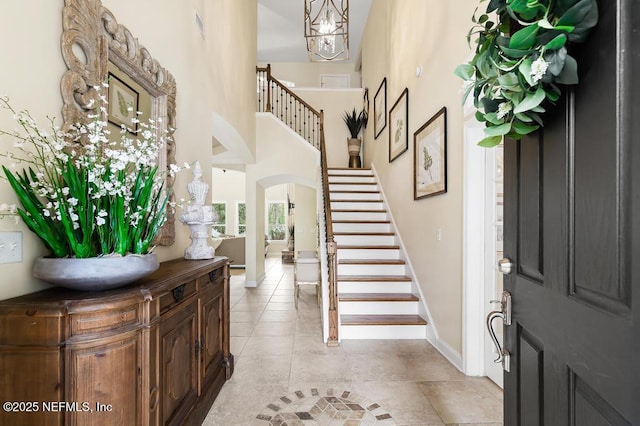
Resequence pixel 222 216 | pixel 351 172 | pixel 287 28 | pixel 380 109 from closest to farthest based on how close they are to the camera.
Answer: pixel 380 109
pixel 351 172
pixel 287 28
pixel 222 216

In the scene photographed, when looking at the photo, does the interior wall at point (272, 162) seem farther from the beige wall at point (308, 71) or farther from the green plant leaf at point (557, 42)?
the green plant leaf at point (557, 42)

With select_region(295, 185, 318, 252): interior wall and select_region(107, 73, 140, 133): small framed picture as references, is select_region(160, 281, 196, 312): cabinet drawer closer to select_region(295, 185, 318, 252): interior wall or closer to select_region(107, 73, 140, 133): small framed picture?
select_region(107, 73, 140, 133): small framed picture

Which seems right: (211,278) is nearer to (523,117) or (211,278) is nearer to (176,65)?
(176,65)

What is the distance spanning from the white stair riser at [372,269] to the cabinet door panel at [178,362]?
255 centimetres

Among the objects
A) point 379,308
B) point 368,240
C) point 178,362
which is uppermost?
point 368,240

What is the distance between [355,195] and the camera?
241 inches

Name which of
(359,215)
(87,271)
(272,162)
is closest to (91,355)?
(87,271)

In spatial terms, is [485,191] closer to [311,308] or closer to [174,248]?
[174,248]

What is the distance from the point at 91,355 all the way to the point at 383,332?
2968 mm

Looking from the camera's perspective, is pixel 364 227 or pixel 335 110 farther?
pixel 335 110

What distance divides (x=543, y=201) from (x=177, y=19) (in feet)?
9.70

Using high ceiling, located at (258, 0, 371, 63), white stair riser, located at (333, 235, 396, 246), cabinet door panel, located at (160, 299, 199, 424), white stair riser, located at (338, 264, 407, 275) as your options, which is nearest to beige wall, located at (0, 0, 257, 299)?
cabinet door panel, located at (160, 299, 199, 424)

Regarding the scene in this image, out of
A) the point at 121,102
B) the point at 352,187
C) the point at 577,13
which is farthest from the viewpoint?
the point at 352,187

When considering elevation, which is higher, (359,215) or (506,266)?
(359,215)
